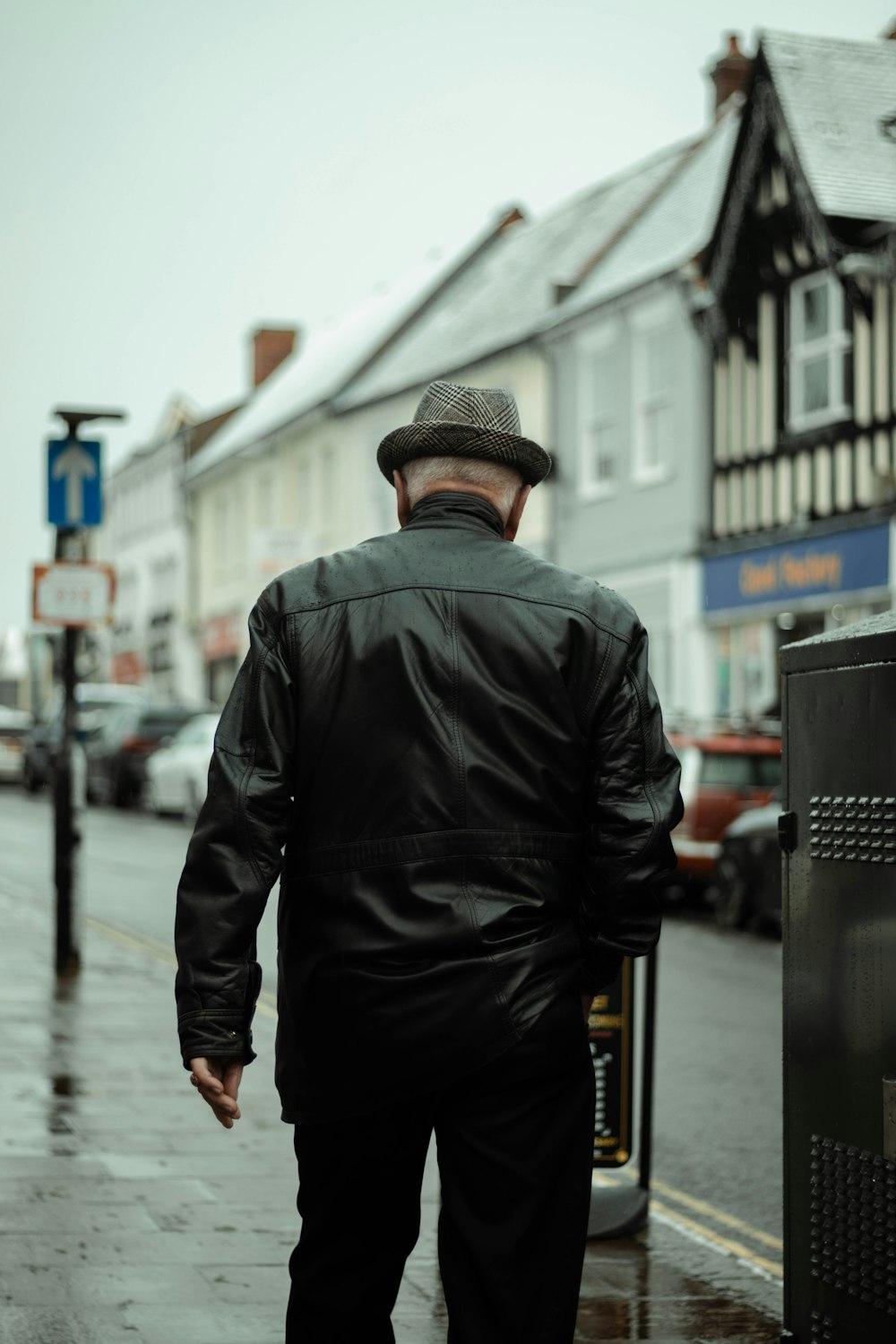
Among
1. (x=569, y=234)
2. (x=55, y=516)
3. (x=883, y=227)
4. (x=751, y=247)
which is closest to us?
(x=55, y=516)

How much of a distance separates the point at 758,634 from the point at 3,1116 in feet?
58.1

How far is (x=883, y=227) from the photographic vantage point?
68.4 feet

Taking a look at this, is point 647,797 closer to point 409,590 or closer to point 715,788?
point 409,590

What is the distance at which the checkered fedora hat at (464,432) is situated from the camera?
359cm

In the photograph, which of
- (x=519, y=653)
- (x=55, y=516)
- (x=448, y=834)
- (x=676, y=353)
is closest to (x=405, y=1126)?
(x=448, y=834)

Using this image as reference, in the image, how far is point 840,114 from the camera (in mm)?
22531

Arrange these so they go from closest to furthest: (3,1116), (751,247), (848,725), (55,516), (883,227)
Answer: (848,725), (3,1116), (55,516), (883,227), (751,247)

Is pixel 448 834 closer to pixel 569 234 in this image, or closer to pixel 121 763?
pixel 121 763

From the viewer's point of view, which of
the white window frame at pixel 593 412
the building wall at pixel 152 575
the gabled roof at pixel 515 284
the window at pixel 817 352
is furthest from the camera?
the building wall at pixel 152 575

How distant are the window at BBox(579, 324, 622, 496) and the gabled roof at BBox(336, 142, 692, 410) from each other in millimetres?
1400

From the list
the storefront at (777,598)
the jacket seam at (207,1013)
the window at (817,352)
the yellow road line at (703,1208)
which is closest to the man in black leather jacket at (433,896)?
the jacket seam at (207,1013)

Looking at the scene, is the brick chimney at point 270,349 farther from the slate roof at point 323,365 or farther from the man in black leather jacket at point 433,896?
the man in black leather jacket at point 433,896

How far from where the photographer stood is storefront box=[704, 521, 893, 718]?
2123 centimetres

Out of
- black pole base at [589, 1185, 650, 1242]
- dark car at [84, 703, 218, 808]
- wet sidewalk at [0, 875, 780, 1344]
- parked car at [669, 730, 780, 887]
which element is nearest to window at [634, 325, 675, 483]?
dark car at [84, 703, 218, 808]
